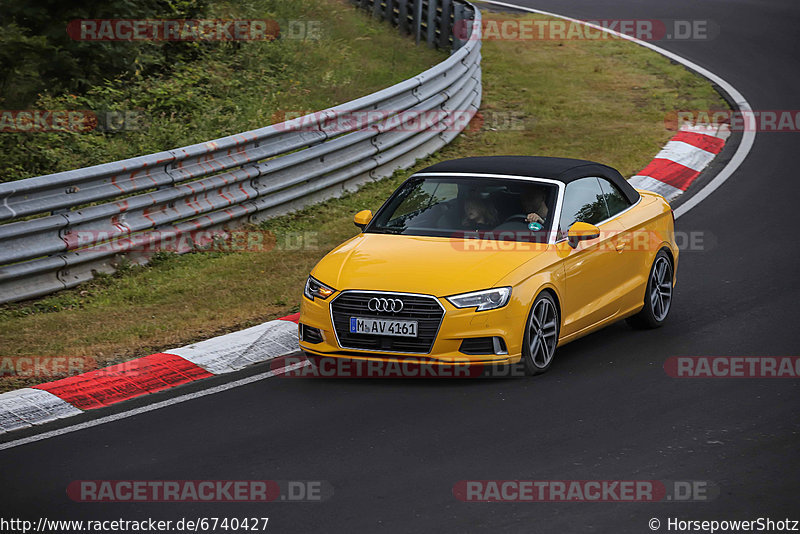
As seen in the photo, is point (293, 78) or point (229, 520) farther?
point (293, 78)

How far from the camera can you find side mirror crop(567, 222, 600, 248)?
9031mm

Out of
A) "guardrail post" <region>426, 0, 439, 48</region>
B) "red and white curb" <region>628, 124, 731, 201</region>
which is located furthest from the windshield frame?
"guardrail post" <region>426, 0, 439, 48</region>

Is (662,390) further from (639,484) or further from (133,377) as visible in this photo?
(133,377)

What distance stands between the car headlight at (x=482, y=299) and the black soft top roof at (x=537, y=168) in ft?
5.09

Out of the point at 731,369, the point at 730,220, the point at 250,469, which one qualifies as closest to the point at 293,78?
the point at 730,220

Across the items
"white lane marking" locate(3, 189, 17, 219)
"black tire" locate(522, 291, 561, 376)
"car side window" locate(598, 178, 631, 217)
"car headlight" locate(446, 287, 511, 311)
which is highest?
"car side window" locate(598, 178, 631, 217)

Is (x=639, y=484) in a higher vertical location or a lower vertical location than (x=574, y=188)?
lower

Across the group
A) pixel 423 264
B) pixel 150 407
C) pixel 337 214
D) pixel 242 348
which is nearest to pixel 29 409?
pixel 150 407

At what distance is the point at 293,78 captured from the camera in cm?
1931

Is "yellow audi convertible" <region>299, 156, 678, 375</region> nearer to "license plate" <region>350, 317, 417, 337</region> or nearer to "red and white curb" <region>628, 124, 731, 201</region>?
"license plate" <region>350, 317, 417, 337</region>

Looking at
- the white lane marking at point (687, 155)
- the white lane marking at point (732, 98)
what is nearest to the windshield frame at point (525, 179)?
the white lane marking at point (732, 98)

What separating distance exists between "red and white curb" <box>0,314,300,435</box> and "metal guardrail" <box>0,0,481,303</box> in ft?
7.31

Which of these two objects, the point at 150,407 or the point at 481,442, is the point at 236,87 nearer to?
the point at 150,407

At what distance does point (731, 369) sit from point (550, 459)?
259 cm
